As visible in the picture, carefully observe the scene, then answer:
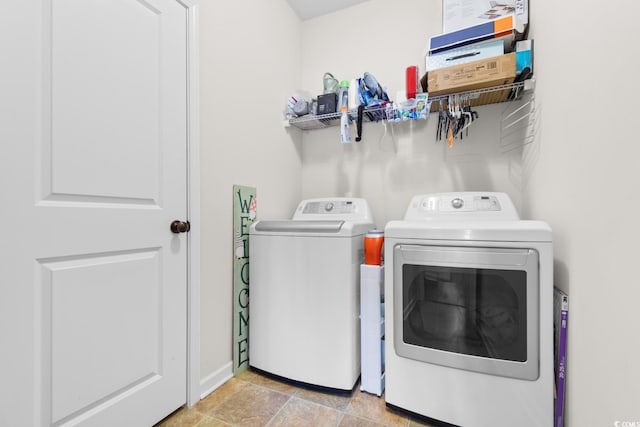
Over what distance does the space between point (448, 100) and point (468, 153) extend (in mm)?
405

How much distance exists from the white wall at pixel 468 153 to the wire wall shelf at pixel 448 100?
0.30 feet

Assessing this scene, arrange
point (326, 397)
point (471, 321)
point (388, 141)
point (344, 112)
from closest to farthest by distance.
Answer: point (471, 321) < point (326, 397) < point (344, 112) < point (388, 141)

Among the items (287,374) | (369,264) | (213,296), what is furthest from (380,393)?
(213,296)

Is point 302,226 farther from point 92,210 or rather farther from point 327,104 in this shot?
point 327,104

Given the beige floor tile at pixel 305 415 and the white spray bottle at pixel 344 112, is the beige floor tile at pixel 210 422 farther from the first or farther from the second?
the white spray bottle at pixel 344 112

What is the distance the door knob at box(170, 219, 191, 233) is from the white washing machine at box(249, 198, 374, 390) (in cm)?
40

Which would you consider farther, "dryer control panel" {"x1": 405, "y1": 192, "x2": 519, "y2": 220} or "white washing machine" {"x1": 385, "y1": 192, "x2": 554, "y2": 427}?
"dryer control panel" {"x1": 405, "y1": 192, "x2": 519, "y2": 220}

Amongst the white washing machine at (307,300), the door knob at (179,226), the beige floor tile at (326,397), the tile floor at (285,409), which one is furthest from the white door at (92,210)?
the beige floor tile at (326,397)

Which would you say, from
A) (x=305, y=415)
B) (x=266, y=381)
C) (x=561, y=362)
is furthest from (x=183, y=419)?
(x=561, y=362)

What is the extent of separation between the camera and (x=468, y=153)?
1.87 m

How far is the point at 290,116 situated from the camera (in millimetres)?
2086

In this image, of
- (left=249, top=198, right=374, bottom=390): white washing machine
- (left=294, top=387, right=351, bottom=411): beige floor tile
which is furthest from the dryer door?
(left=294, top=387, right=351, bottom=411): beige floor tile

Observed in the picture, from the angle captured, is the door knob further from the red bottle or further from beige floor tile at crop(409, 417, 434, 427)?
beige floor tile at crop(409, 417, 434, 427)

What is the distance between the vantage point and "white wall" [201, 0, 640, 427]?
2.48ft
